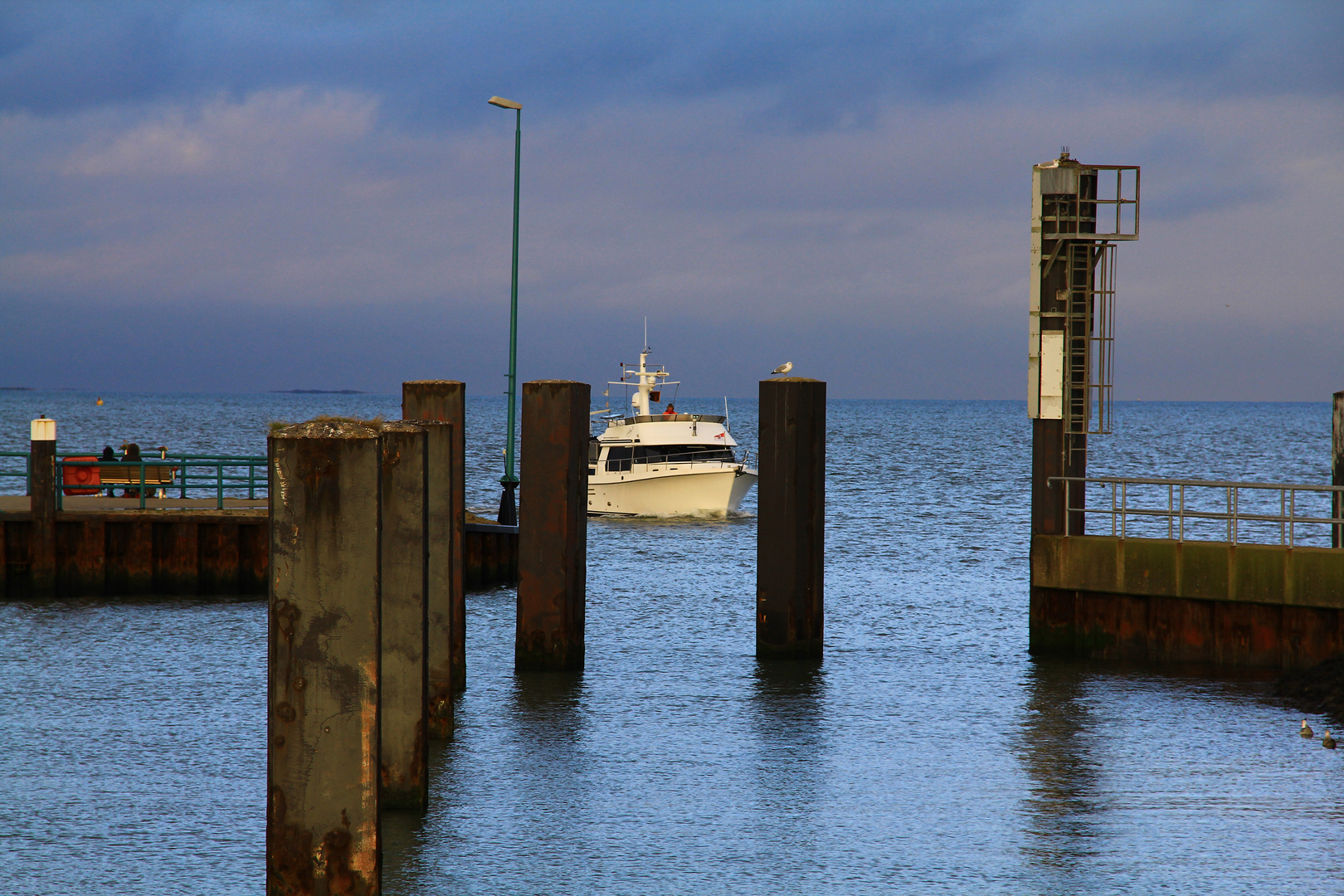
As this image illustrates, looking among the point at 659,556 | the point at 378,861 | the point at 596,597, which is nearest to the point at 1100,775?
the point at 378,861

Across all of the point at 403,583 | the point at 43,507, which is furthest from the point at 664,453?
the point at 403,583

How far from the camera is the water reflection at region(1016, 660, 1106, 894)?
31.4ft

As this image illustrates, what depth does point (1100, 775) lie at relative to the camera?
11.8 meters

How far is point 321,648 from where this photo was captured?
6.15m

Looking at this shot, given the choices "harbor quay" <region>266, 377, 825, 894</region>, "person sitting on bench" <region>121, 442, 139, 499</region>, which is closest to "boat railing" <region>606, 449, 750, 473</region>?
"person sitting on bench" <region>121, 442, 139, 499</region>

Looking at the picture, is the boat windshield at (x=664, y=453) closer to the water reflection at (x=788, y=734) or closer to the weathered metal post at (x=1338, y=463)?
the water reflection at (x=788, y=734)

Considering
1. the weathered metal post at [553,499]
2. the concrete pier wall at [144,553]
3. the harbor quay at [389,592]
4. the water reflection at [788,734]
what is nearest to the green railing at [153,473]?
the concrete pier wall at [144,553]

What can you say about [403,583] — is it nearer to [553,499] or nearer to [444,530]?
[444,530]

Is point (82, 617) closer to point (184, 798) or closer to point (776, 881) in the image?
point (184, 798)

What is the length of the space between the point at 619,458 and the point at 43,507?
74.2 feet

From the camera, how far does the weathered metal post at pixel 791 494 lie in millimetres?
14539

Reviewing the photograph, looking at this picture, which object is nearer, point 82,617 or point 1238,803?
point 1238,803

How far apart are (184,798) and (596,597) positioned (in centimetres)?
1361

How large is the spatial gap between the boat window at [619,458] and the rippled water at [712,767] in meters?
19.1
